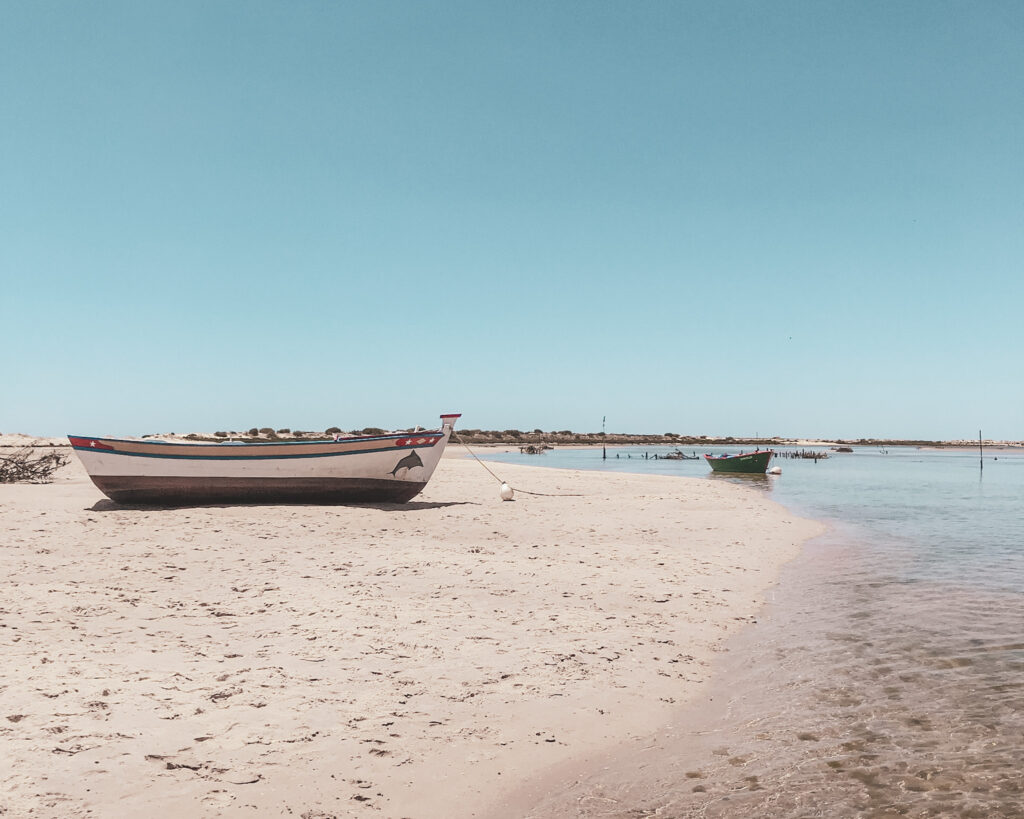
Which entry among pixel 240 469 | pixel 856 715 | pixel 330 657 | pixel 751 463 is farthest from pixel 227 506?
pixel 751 463

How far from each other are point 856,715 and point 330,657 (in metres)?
4.56

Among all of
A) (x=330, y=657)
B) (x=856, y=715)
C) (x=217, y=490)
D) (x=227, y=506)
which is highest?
(x=217, y=490)

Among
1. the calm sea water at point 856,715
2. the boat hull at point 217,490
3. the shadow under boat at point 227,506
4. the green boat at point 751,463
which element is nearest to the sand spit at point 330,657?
the calm sea water at point 856,715

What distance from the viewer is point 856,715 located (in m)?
5.70

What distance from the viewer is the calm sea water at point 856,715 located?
440 cm

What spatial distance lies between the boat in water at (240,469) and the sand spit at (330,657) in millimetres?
2492

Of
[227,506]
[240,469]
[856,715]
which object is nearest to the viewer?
[856,715]

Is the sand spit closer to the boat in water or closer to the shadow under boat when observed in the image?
the shadow under boat

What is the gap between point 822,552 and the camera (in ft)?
45.6

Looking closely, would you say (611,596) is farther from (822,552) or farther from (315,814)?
(822,552)

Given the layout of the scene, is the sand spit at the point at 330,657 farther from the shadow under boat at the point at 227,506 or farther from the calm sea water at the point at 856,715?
the shadow under boat at the point at 227,506

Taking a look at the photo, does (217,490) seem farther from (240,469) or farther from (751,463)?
(751,463)

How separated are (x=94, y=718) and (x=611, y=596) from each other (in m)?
6.05

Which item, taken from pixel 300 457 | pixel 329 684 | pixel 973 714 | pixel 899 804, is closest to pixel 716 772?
pixel 899 804
